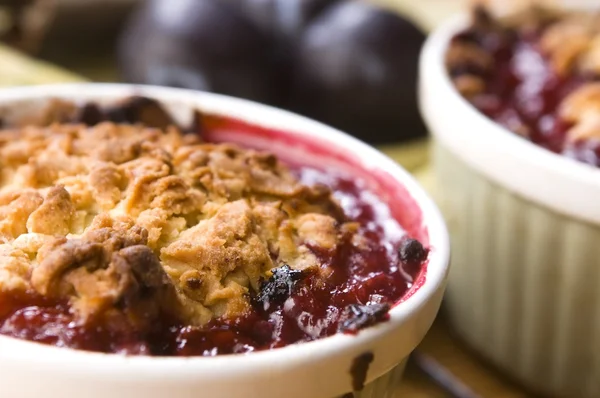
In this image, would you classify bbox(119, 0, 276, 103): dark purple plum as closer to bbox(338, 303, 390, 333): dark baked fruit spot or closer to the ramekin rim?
the ramekin rim

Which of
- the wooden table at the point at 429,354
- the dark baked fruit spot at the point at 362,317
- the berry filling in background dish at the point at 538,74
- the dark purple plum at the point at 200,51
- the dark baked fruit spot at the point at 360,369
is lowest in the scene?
the wooden table at the point at 429,354

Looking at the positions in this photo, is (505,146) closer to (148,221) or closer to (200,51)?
(148,221)

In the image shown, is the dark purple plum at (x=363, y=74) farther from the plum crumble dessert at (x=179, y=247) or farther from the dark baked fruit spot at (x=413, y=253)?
the dark baked fruit spot at (x=413, y=253)

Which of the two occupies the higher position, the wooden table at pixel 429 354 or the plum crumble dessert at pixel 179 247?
the plum crumble dessert at pixel 179 247

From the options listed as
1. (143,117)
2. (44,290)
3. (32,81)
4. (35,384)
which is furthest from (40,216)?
(32,81)

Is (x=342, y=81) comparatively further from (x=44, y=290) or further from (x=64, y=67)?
(x=44, y=290)

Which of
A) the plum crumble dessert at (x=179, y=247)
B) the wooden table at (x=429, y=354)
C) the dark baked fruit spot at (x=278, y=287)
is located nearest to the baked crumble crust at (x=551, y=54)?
the wooden table at (x=429, y=354)

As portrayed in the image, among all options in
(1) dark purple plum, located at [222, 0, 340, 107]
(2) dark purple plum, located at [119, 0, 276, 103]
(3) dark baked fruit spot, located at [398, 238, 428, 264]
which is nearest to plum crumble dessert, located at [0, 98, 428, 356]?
(3) dark baked fruit spot, located at [398, 238, 428, 264]

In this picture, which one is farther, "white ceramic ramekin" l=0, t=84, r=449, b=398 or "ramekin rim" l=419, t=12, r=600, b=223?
"ramekin rim" l=419, t=12, r=600, b=223
